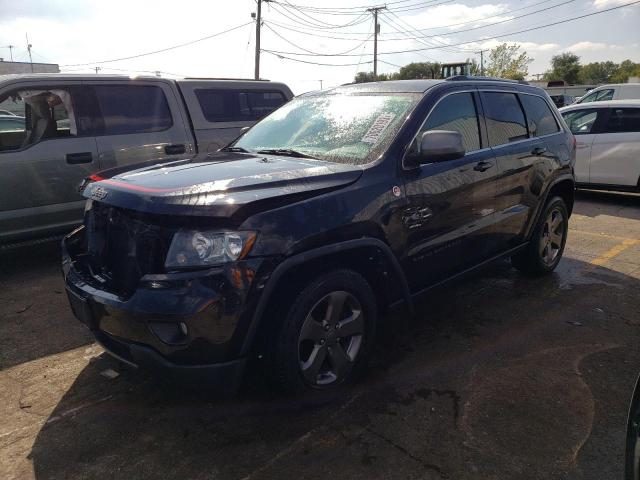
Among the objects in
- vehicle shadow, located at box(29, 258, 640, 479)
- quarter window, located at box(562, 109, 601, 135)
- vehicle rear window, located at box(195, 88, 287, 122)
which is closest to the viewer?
vehicle shadow, located at box(29, 258, 640, 479)

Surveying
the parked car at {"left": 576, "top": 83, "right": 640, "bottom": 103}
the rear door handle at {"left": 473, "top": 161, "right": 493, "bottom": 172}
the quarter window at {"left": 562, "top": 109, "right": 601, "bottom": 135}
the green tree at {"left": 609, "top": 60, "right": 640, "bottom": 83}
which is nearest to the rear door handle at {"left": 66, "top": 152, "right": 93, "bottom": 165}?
the rear door handle at {"left": 473, "top": 161, "right": 493, "bottom": 172}

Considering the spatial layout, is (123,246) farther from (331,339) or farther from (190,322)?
(331,339)

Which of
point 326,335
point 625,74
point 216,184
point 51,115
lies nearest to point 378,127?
point 216,184

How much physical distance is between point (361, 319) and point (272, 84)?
484 cm

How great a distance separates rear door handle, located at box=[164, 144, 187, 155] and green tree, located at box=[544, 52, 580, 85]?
92409 mm

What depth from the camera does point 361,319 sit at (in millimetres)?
2945

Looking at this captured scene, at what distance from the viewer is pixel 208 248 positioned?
2340 millimetres

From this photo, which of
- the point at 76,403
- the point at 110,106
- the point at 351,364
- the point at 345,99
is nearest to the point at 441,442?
the point at 351,364

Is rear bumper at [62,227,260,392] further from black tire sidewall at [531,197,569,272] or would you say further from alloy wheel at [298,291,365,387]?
black tire sidewall at [531,197,569,272]

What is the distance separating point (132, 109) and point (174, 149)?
2.00 feet

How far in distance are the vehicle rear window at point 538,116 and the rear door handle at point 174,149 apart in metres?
3.66

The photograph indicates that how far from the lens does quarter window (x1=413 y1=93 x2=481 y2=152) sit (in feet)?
11.2

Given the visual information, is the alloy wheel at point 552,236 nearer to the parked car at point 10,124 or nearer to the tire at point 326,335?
the tire at point 326,335

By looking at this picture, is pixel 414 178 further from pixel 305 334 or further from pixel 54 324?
pixel 54 324
